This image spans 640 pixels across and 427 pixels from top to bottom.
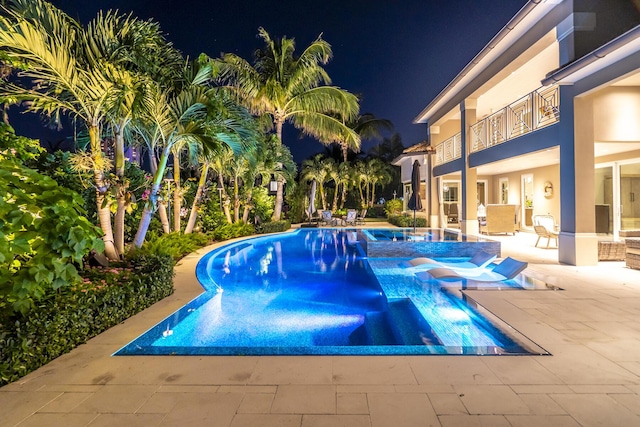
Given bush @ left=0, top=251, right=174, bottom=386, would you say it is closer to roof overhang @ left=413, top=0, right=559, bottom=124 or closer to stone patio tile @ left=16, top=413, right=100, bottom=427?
stone patio tile @ left=16, top=413, right=100, bottom=427

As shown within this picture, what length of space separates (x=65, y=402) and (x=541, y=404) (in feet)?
11.6

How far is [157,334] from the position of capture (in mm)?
4383

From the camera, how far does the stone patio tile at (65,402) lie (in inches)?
105

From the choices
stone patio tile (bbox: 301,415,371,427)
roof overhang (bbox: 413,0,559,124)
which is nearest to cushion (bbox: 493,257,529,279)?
stone patio tile (bbox: 301,415,371,427)

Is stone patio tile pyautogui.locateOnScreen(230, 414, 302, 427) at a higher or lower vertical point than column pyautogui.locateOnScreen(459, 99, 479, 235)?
lower

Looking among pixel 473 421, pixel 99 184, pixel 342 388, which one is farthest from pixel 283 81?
pixel 473 421

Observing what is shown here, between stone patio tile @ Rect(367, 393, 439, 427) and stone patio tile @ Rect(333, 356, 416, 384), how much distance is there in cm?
24

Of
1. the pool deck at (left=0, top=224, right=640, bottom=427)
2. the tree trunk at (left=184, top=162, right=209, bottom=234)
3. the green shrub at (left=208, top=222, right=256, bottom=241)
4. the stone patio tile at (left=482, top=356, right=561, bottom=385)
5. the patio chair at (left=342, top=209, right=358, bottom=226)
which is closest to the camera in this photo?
the pool deck at (left=0, top=224, right=640, bottom=427)

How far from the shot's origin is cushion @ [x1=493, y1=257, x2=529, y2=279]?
6496 millimetres

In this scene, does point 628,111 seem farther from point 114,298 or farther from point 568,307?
point 114,298

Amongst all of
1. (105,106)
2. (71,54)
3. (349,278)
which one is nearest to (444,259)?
(349,278)

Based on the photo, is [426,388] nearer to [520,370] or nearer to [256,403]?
[520,370]

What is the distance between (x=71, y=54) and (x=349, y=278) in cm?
677

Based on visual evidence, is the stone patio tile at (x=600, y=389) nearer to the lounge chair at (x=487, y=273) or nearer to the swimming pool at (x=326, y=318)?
the swimming pool at (x=326, y=318)
